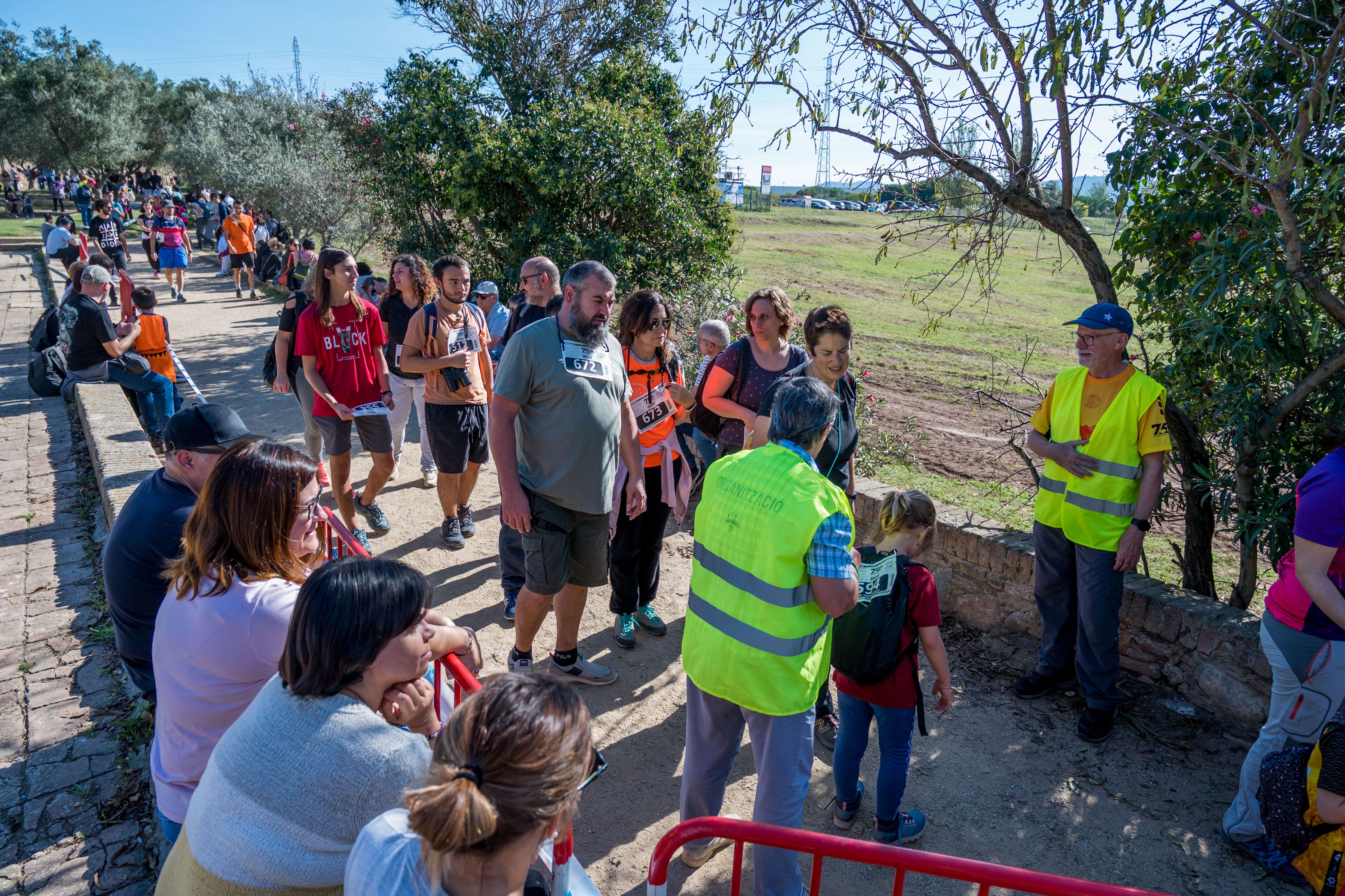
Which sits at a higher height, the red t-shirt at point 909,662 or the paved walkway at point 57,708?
the red t-shirt at point 909,662

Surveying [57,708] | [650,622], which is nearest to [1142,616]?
[650,622]

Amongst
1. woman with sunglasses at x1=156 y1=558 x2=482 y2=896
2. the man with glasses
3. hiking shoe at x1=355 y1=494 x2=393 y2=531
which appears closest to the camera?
woman with sunglasses at x1=156 y1=558 x2=482 y2=896

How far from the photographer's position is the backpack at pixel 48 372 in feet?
24.4

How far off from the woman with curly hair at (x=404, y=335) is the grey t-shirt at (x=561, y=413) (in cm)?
219

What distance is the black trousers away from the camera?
452cm

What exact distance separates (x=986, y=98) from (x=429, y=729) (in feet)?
14.2

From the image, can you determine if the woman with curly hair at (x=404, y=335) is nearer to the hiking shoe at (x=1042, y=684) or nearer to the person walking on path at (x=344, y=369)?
the person walking on path at (x=344, y=369)

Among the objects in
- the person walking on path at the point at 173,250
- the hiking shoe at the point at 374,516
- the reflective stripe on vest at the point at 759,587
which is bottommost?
the hiking shoe at the point at 374,516

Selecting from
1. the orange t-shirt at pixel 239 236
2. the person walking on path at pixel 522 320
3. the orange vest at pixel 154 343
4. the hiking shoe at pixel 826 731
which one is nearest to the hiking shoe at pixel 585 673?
the person walking on path at pixel 522 320

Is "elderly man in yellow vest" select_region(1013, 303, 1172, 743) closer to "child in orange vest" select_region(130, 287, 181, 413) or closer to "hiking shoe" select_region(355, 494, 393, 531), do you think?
"hiking shoe" select_region(355, 494, 393, 531)

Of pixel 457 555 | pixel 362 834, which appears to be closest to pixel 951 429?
pixel 457 555

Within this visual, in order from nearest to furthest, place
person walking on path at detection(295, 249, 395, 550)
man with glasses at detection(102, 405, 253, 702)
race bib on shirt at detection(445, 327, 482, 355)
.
Result: man with glasses at detection(102, 405, 253, 702)
person walking on path at detection(295, 249, 395, 550)
race bib on shirt at detection(445, 327, 482, 355)

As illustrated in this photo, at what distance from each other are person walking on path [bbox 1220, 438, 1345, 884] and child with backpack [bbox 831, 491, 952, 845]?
1.16 m

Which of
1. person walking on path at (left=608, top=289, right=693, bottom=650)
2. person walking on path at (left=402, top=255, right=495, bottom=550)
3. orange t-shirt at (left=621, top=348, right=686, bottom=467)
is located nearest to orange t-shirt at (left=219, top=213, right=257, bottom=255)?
person walking on path at (left=402, top=255, right=495, bottom=550)
